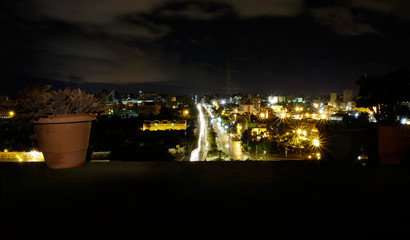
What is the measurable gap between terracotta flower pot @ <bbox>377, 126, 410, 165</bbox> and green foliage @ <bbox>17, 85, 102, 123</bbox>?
2.74m

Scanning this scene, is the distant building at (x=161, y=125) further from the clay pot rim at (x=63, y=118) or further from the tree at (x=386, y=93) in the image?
the tree at (x=386, y=93)

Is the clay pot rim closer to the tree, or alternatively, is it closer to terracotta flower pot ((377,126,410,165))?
terracotta flower pot ((377,126,410,165))

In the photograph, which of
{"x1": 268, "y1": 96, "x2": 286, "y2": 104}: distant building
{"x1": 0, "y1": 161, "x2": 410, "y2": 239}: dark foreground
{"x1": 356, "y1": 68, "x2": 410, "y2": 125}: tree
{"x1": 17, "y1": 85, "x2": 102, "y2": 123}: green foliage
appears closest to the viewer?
{"x1": 0, "y1": 161, "x2": 410, "y2": 239}: dark foreground

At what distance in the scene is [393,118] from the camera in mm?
2658

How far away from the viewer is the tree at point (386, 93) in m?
2.62

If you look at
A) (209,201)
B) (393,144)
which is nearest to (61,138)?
(209,201)

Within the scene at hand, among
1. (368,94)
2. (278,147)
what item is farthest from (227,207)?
(278,147)

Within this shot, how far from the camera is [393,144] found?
2314 millimetres

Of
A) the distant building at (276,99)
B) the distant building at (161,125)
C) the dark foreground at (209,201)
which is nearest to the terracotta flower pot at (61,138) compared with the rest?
→ the dark foreground at (209,201)

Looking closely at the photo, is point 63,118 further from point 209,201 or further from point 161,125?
point 161,125

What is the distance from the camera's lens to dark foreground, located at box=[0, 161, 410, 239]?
1.17 m

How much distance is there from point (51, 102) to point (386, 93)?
3393 millimetres

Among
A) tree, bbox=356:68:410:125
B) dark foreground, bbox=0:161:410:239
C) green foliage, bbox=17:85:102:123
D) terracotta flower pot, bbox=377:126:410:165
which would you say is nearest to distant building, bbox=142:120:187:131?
green foliage, bbox=17:85:102:123

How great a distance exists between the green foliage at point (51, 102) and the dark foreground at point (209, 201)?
515mm
